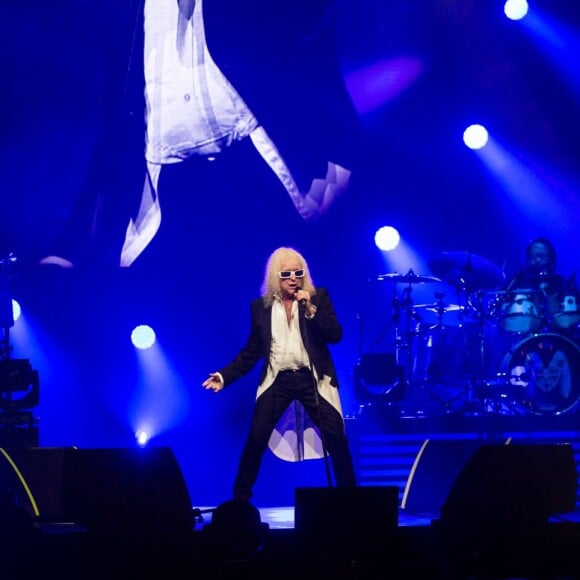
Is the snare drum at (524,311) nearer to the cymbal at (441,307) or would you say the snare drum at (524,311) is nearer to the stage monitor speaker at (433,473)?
the cymbal at (441,307)

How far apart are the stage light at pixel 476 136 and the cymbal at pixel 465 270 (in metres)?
1.91

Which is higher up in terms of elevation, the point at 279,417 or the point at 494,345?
the point at 494,345

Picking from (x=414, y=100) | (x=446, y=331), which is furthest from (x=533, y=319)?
(x=414, y=100)

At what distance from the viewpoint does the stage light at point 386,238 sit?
11422 millimetres

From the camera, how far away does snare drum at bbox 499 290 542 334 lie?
399 inches

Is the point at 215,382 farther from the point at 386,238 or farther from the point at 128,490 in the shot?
the point at 386,238

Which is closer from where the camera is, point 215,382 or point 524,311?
point 215,382

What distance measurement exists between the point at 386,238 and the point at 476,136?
61.2 inches

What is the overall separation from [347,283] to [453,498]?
262 inches

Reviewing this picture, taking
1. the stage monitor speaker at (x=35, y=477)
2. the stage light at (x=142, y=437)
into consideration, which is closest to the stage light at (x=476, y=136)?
the stage light at (x=142, y=437)

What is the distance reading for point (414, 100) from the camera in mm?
11578

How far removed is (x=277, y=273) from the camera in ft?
21.8

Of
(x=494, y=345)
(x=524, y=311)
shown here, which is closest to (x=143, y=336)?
(x=494, y=345)

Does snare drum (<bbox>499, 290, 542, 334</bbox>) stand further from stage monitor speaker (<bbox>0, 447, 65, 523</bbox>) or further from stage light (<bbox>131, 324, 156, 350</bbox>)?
stage monitor speaker (<bbox>0, 447, 65, 523</bbox>)
